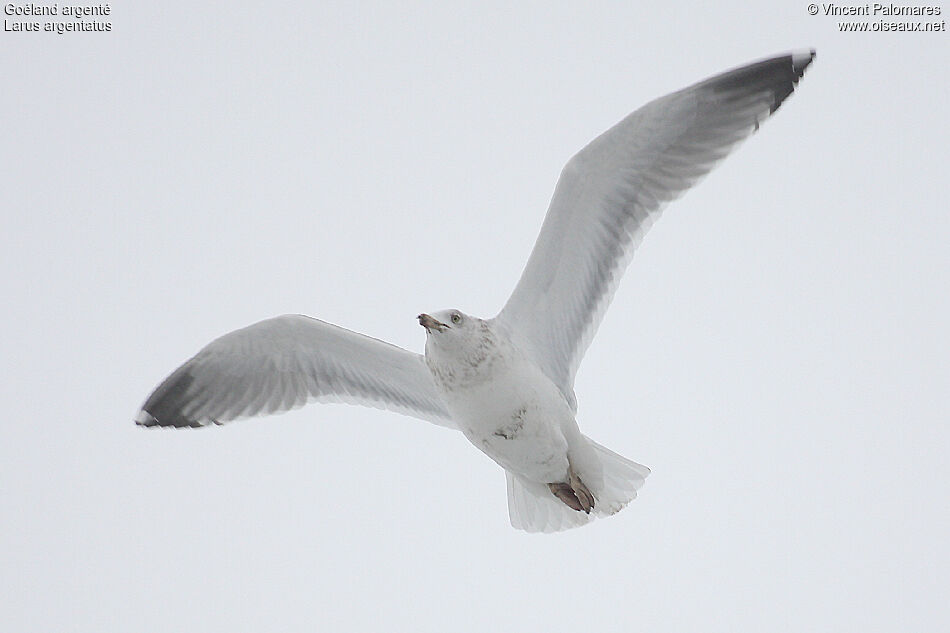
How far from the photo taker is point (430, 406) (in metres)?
6.52

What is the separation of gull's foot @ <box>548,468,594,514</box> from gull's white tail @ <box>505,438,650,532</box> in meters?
0.06

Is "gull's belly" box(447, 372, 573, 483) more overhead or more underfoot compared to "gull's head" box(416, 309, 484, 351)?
more underfoot

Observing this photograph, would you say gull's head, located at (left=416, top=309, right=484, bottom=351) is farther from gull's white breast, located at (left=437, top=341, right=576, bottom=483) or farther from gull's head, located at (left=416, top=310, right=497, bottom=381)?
gull's white breast, located at (left=437, top=341, right=576, bottom=483)

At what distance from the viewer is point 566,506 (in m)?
6.29

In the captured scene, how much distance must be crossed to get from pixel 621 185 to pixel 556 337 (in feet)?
2.84

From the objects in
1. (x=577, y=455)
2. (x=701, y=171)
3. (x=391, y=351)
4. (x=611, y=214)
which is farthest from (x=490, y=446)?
(x=701, y=171)

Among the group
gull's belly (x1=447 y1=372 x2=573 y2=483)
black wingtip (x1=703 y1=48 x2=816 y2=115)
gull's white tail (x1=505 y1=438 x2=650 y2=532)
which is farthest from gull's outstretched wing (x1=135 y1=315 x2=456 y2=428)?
black wingtip (x1=703 y1=48 x2=816 y2=115)

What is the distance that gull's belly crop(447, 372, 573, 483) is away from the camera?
5.57 metres

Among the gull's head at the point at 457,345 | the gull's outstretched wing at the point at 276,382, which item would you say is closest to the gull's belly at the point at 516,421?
the gull's head at the point at 457,345

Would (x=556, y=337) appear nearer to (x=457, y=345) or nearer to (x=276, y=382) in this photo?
(x=457, y=345)

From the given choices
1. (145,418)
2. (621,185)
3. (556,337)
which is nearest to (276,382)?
(145,418)

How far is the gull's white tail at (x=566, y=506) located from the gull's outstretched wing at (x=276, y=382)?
0.58 meters

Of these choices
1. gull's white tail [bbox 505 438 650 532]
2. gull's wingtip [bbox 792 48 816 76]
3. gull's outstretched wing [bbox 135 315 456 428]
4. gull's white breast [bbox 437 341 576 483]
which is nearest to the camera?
gull's white breast [bbox 437 341 576 483]

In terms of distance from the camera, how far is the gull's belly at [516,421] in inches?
219
